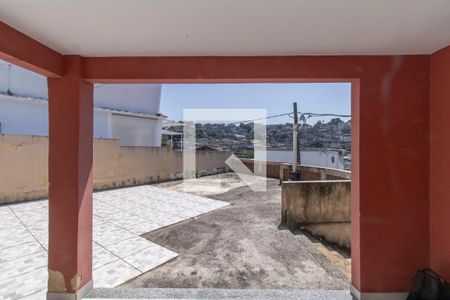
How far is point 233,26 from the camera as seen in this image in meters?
1.84

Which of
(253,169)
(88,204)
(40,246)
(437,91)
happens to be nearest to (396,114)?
(437,91)

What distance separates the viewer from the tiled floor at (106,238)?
9.74 feet

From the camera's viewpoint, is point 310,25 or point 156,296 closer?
point 310,25

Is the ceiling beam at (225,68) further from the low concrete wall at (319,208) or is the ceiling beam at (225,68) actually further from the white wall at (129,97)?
the white wall at (129,97)

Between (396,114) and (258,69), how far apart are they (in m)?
1.45

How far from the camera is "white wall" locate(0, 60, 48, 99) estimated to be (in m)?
7.55

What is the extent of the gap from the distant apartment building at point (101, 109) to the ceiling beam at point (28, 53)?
7.04 meters

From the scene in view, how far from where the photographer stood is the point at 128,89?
11.5 meters

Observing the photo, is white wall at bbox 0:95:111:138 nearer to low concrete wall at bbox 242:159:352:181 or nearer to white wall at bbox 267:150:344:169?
low concrete wall at bbox 242:159:352:181

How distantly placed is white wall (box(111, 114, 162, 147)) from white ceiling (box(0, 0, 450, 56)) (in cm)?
897

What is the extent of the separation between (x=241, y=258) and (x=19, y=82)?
8849 millimetres

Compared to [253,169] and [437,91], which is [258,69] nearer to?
[437,91]

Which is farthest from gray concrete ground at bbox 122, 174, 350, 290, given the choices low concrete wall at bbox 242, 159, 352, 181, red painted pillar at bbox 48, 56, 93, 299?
low concrete wall at bbox 242, 159, 352, 181

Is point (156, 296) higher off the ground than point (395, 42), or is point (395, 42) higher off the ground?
point (395, 42)
